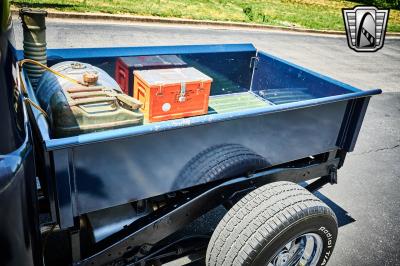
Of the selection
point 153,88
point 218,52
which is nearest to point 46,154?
point 153,88

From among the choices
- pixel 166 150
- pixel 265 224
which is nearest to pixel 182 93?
pixel 166 150

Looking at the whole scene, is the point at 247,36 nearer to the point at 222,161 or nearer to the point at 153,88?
the point at 153,88

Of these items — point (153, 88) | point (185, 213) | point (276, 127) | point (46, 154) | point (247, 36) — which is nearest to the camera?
point (46, 154)

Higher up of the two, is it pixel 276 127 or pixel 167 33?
pixel 276 127

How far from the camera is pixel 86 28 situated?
33.3ft

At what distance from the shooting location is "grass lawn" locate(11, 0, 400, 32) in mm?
11930

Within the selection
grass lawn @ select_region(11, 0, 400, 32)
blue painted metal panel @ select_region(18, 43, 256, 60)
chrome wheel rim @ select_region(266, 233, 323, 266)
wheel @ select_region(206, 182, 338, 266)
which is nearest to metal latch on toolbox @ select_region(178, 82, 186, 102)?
blue painted metal panel @ select_region(18, 43, 256, 60)

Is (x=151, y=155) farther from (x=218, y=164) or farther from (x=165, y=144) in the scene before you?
(x=218, y=164)

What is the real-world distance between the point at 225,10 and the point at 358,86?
28.8 ft

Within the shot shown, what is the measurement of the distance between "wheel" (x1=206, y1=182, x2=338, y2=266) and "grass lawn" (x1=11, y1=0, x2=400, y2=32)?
10.5 m

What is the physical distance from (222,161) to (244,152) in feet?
0.61

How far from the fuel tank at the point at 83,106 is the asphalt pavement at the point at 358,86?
2.30 m

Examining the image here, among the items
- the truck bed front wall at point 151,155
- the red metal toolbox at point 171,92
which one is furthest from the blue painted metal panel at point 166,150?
the red metal toolbox at point 171,92

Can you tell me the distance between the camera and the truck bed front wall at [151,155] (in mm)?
Result: 1889
